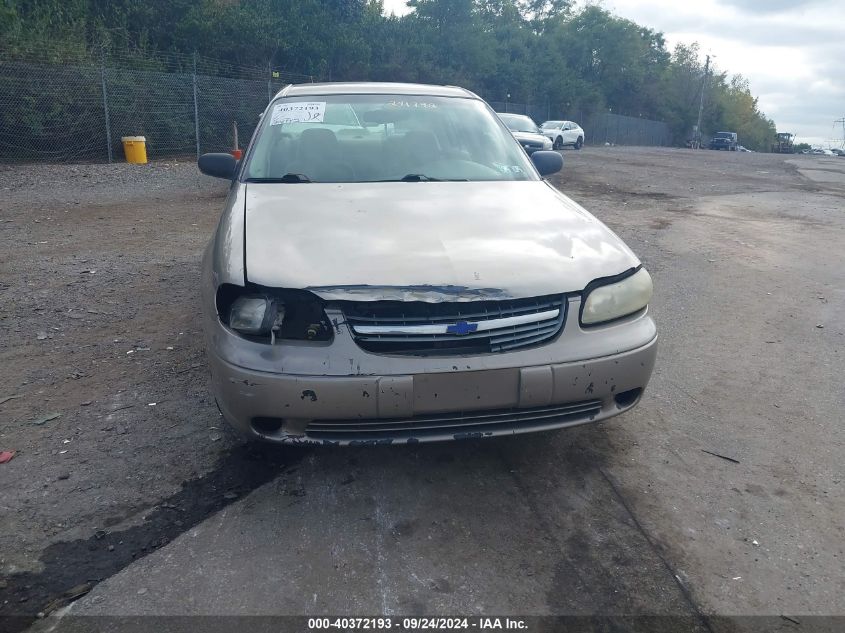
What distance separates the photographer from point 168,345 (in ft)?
14.0

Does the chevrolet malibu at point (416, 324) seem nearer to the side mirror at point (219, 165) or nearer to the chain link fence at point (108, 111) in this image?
the side mirror at point (219, 165)

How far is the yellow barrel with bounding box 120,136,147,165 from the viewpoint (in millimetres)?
16156

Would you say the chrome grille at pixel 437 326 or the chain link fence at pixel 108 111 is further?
the chain link fence at pixel 108 111

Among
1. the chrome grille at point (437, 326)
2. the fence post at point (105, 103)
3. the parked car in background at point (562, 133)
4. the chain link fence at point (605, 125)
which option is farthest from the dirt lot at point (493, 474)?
the chain link fence at point (605, 125)

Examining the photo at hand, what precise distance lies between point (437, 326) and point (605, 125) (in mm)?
52716

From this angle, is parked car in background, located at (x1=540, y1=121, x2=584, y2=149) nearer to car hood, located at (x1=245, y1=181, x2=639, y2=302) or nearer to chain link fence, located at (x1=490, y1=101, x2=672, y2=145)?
chain link fence, located at (x1=490, y1=101, x2=672, y2=145)

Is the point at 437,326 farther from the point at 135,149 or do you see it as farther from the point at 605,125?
the point at 605,125

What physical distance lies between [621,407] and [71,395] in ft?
9.16

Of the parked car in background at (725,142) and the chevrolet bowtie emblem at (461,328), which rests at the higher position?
the chevrolet bowtie emblem at (461,328)

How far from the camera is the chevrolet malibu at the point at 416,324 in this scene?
2.39 metres

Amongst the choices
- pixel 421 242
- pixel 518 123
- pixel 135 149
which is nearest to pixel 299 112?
pixel 421 242

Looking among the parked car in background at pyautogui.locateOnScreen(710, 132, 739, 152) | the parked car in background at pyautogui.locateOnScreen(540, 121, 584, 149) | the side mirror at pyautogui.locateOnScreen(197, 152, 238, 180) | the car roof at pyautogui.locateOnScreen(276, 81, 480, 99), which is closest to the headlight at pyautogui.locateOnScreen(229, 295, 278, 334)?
the side mirror at pyautogui.locateOnScreen(197, 152, 238, 180)

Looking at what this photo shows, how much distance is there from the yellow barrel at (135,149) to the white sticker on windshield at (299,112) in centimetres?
1355

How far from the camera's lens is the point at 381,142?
3.99 m
